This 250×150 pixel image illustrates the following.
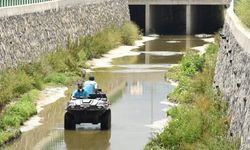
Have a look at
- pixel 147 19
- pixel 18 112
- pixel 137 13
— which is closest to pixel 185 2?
pixel 147 19

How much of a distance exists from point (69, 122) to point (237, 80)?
6395 mm

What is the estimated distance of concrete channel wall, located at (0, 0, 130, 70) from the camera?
30.9 meters

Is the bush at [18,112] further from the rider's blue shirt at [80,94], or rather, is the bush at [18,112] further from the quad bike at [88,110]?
the rider's blue shirt at [80,94]

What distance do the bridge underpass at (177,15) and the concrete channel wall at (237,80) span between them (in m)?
41.6

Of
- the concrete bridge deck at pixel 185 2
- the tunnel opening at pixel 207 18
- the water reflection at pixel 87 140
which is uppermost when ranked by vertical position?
the concrete bridge deck at pixel 185 2

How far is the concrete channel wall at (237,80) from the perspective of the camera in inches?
→ 606

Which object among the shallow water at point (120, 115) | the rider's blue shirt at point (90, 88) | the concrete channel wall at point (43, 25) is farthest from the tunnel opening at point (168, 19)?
the rider's blue shirt at point (90, 88)

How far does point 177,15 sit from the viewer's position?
72.7 m

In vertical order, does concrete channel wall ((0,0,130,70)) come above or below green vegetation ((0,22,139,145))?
above

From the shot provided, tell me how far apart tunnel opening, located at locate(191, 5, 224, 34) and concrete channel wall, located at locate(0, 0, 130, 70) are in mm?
17498

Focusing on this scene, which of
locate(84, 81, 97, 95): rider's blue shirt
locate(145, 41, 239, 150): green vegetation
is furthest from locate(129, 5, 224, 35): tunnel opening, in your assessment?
locate(84, 81, 97, 95): rider's blue shirt

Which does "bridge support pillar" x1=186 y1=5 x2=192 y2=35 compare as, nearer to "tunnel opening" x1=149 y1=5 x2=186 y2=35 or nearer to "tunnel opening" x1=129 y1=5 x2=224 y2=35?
"tunnel opening" x1=129 y1=5 x2=224 y2=35

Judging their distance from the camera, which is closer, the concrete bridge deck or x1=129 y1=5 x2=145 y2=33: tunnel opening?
the concrete bridge deck

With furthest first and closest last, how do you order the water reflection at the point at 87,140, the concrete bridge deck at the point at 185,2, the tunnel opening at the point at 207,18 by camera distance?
the tunnel opening at the point at 207,18
the concrete bridge deck at the point at 185,2
the water reflection at the point at 87,140
